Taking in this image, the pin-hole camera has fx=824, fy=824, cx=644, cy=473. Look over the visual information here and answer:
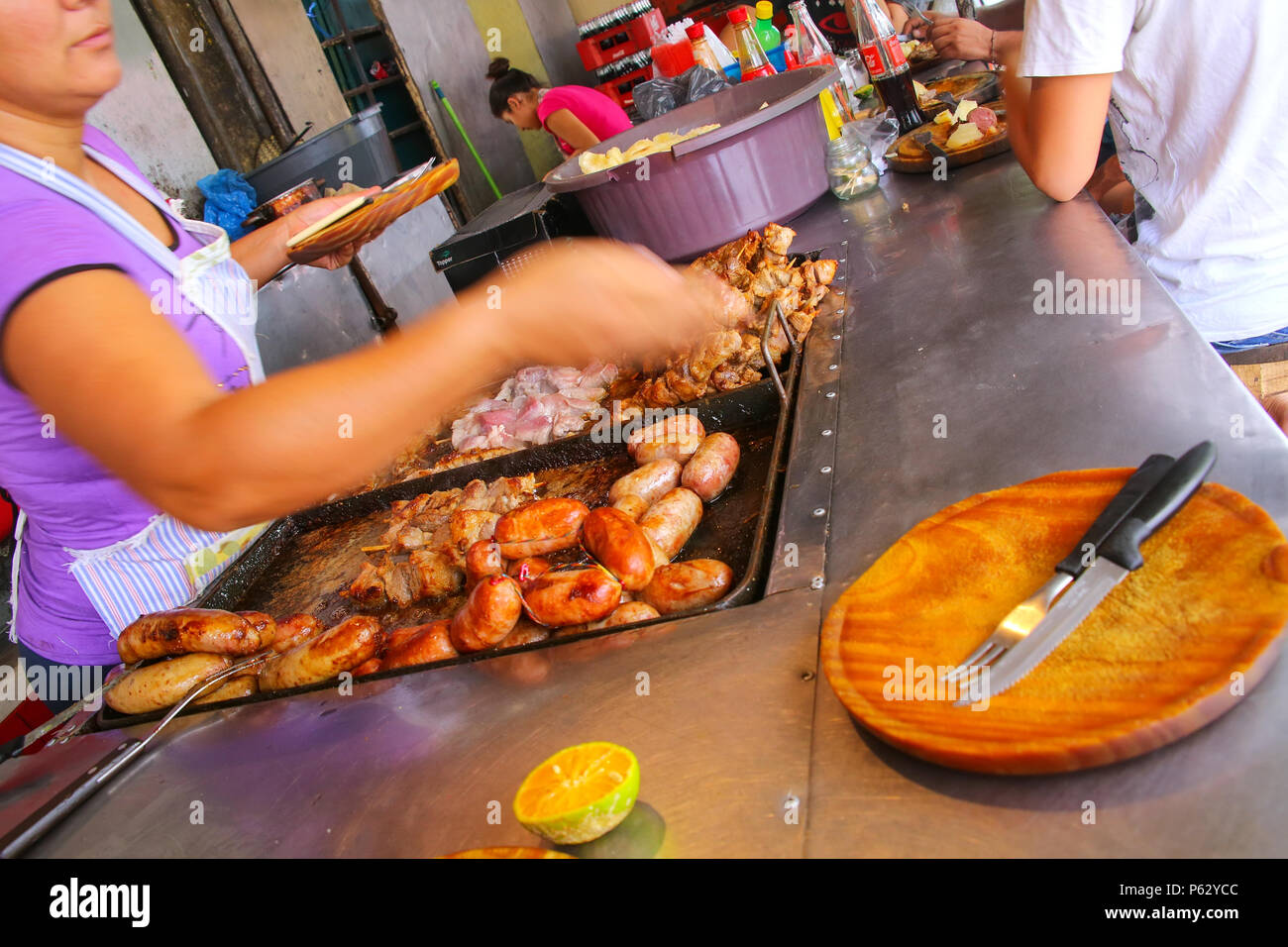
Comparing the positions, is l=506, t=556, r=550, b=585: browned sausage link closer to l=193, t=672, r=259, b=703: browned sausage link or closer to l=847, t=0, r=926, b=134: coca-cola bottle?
l=193, t=672, r=259, b=703: browned sausage link

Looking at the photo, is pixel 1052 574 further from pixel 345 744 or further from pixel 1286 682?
pixel 345 744

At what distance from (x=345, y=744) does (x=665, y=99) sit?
5377 millimetres

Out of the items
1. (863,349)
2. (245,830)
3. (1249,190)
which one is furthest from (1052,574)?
(1249,190)

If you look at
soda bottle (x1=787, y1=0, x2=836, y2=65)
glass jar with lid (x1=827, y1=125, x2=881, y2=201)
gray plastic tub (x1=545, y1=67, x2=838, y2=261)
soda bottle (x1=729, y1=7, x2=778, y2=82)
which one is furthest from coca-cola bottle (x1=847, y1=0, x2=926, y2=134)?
soda bottle (x1=729, y1=7, x2=778, y2=82)

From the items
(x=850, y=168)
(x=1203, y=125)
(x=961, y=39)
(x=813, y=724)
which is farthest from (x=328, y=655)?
(x=961, y=39)

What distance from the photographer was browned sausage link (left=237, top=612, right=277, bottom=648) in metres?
2.21

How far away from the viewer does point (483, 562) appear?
2168 millimetres

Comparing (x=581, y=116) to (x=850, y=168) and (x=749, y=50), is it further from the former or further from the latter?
(x=850, y=168)

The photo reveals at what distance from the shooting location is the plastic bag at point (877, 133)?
4031 millimetres

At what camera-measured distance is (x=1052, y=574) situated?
1.26m

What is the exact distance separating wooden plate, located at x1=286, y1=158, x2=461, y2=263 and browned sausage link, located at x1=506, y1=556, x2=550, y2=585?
4.64ft

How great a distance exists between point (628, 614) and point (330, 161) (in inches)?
197

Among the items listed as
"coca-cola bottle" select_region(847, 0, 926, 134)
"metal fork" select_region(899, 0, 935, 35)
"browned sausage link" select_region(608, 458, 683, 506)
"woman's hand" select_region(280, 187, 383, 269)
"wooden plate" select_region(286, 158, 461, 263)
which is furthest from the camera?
"metal fork" select_region(899, 0, 935, 35)
